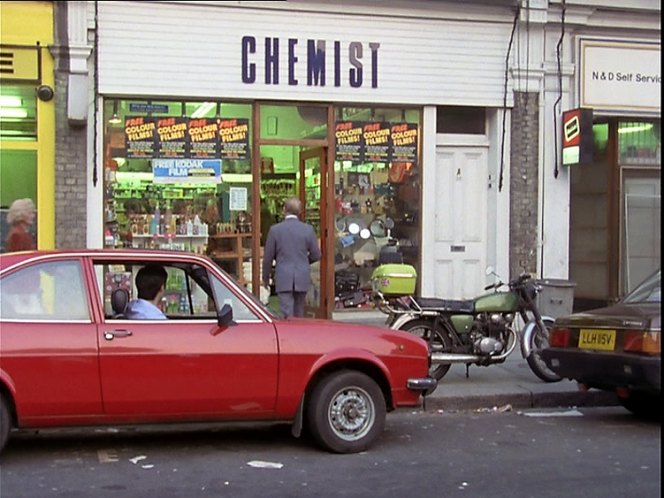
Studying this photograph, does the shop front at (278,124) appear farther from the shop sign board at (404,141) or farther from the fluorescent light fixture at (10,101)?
the fluorescent light fixture at (10,101)

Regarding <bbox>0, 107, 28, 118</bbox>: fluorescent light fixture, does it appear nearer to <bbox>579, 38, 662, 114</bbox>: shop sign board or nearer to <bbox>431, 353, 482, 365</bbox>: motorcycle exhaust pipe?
<bbox>431, 353, 482, 365</bbox>: motorcycle exhaust pipe

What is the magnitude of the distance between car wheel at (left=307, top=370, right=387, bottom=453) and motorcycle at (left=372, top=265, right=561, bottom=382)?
7.40 ft

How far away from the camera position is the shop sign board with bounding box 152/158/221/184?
12.2 meters

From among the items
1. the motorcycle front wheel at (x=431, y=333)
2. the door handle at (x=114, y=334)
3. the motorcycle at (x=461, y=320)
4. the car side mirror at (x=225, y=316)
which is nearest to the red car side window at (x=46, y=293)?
the door handle at (x=114, y=334)

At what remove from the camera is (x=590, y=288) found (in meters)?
14.9

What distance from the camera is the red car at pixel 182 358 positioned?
6.52 meters

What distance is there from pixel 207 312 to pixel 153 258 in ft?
1.92

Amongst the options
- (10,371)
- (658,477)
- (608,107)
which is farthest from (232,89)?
(658,477)

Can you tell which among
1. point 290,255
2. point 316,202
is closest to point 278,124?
point 316,202

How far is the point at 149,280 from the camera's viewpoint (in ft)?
23.8

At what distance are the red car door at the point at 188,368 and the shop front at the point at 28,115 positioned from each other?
5.37 metres

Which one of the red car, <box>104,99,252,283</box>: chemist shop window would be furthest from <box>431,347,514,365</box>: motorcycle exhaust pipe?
<box>104,99,252,283</box>: chemist shop window

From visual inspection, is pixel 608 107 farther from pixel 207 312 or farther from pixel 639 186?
pixel 207 312

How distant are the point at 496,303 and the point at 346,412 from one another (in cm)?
313
